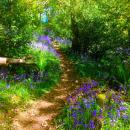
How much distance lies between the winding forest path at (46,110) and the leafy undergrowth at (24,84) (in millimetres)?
193

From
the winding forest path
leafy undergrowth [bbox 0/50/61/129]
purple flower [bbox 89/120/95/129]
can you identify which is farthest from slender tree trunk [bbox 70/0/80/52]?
purple flower [bbox 89/120/95/129]

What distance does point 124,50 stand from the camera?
14.2m

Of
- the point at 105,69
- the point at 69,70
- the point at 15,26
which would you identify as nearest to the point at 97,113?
the point at 15,26

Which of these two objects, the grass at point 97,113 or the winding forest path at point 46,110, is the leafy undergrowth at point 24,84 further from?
the grass at point 97,113

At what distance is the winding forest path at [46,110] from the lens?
327 inches

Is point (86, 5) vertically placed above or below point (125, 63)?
above

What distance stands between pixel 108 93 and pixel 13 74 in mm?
3708

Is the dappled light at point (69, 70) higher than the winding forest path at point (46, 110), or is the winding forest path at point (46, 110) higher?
the dappled light at point (69, 70)

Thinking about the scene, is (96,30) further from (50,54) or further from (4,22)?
(4,22)

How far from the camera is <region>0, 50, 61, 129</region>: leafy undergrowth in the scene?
351 inches

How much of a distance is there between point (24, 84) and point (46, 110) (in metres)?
1.42

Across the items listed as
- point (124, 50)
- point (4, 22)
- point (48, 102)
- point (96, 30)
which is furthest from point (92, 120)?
point (96, 30)

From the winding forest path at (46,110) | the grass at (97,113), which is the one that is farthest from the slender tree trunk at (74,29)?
the grass at (97,113)

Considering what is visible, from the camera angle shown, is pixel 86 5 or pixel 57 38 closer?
pixel 86 5
